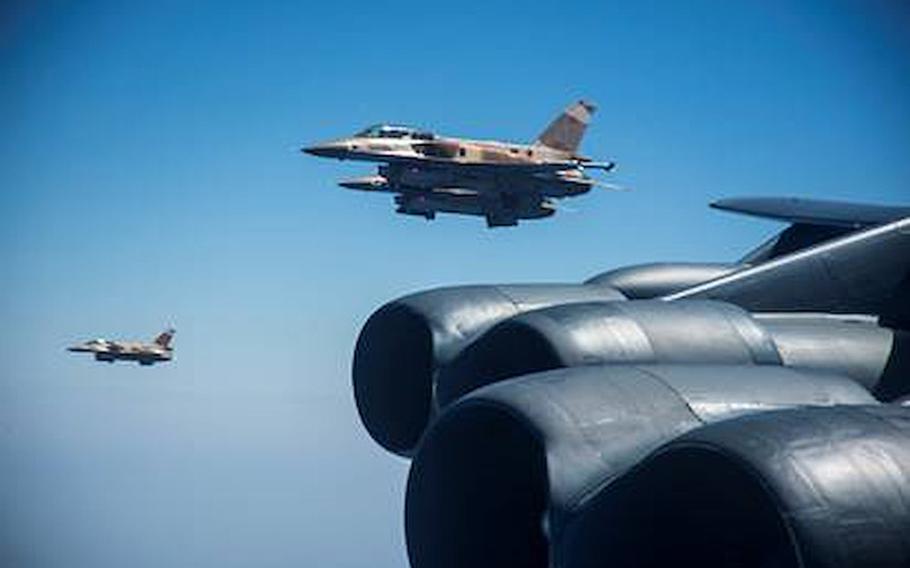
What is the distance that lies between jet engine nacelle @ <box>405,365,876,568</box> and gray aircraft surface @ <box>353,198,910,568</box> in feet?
0.05

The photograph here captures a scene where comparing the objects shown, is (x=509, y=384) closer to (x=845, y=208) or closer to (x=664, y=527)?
(x=664, y=527)

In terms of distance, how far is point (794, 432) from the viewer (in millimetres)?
4867

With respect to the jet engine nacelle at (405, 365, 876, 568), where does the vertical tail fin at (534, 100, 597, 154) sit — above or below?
above

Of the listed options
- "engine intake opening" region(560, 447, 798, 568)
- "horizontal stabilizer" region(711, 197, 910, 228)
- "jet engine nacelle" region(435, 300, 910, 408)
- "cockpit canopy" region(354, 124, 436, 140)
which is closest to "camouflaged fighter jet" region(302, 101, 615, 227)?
"cockpit canopy" region(354, 124, 436, 140)

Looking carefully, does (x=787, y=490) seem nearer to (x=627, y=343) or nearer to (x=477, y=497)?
(x=477, y=497)

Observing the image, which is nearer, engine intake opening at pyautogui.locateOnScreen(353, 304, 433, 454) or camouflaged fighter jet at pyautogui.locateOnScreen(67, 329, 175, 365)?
engine intake opening at pyautogui.locateOnScreen(353, 304, 433, 454)

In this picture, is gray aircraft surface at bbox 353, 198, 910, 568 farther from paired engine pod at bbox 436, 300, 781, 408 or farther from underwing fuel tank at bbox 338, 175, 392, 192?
underwing fuel tank at bbox 338, 175, 392, 192

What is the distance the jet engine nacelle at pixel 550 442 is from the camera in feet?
20.4

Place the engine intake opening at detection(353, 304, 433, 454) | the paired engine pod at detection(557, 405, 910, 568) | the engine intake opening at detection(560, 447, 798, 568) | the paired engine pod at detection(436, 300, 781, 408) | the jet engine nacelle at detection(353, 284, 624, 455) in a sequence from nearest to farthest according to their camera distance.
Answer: the paired engine pod at detection(557, 405, 910, 568) → the engine intake opening at detection(560, 447, 798, 568) → the paired engine pod at detection(436, 300, 781, 408) → the jet engine nacelle at detection(353, 284, 624, 455) → the engine intake opening at detection(353, 304, 433, 454)

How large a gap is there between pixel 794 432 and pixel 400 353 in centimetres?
803

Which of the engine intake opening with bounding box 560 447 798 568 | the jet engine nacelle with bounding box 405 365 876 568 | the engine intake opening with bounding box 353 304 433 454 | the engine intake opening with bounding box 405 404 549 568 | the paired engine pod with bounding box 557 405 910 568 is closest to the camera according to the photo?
the paired engine pod with bounding box 557 405 910 568

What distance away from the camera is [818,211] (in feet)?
47.3

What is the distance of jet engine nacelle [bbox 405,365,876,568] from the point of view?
6.20 m

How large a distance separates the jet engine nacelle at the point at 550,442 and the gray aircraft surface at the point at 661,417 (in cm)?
2
